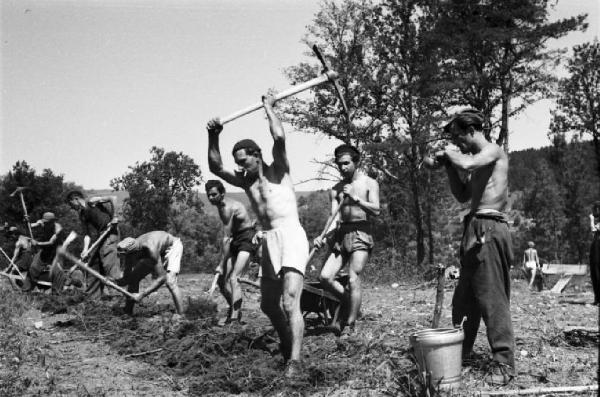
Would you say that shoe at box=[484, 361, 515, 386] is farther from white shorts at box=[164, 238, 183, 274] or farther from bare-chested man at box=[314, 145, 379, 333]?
white shorts at box=[164, 238, 183, 274]

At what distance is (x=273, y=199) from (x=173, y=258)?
370cm

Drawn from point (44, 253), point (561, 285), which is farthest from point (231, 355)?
point (561, 285)

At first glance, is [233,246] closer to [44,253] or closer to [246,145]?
[246,145]

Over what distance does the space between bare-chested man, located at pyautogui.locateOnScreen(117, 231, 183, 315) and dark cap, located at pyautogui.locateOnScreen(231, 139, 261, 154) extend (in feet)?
10.9

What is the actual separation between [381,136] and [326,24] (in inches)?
224

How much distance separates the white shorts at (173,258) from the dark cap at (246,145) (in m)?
3.45

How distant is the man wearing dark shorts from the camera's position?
978 centimetres

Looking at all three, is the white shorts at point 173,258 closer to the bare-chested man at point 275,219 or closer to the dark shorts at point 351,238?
the dark shorts at point 351,238

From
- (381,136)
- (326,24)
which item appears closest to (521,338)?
(381,136)

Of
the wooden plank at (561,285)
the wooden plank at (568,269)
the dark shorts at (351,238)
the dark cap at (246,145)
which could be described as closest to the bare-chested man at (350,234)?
the dark shorts at (351,238)

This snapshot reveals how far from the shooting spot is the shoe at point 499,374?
4.31m

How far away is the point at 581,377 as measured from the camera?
4.57m

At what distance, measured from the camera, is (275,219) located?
5.21 metres

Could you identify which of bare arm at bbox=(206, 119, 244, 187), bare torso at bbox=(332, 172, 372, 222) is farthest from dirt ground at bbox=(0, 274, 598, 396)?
bare arm at bbox=(206, 119, 244, 187)
